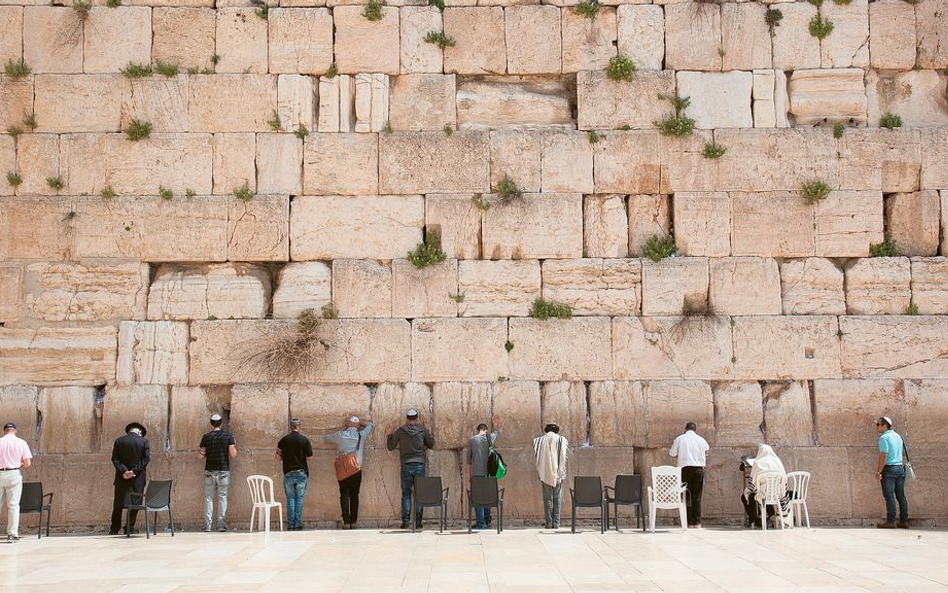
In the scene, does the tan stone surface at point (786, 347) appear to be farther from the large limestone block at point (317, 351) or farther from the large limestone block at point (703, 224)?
the large limestone block at point (317, 351)

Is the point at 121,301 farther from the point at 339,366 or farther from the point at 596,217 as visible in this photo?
the point at 596,217

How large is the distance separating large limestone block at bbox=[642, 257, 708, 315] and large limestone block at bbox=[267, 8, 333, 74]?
5.04m

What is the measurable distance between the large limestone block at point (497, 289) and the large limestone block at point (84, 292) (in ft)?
13.4

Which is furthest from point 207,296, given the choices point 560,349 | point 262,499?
point 560,349

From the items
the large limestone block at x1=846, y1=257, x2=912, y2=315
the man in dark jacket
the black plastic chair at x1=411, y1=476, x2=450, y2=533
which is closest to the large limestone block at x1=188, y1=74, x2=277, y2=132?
the man in dark jacket

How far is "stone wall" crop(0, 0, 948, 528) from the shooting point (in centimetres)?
1193

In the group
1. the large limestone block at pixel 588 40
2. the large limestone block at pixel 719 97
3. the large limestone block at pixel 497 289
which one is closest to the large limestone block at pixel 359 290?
the large limestone block at pixel 497 289

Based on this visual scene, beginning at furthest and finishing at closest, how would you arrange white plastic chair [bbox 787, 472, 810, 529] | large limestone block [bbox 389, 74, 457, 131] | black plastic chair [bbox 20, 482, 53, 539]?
large limestone block [bbox 389, 74, 457, 131] → white plastic chair [bbox 787, 472, 810, 529] → black plastic chair [bbox 20, 482, 53, 539]

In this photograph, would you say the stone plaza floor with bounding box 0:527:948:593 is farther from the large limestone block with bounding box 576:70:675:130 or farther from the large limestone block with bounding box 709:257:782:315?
the large limestone block with bounding box 576:70:675:130

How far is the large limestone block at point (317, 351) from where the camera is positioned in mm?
11961

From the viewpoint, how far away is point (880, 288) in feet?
40.3

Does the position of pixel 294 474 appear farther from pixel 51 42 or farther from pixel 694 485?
pixel 51 42

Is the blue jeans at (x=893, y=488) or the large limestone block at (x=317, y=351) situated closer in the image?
the blue jeans at (x=893, y=488)

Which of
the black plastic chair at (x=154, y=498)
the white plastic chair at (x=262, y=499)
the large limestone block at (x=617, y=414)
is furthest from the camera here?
the large limestone block at (x=617, y=414)
